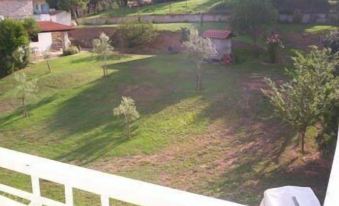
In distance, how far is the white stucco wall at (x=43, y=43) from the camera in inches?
1265

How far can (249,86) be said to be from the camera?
69.6 feet

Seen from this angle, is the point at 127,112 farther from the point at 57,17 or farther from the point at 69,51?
the point at 57,17

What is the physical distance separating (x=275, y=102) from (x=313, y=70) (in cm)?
177

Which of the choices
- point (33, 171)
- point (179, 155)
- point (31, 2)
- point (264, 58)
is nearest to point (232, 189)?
point (179, 155)

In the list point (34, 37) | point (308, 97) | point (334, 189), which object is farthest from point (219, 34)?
point (334, 189)

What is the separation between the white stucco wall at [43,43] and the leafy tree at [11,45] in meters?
2.76

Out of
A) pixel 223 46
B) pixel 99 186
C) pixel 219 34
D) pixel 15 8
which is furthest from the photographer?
pixel 15 8

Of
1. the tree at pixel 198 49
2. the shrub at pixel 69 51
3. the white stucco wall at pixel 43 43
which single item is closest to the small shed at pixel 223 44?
the tree at pixel 198 49

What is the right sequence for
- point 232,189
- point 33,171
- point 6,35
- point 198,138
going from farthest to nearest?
1. point 6,35
2. point 198,138
3. point 232,189
4. point 33,171

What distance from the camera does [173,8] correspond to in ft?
143

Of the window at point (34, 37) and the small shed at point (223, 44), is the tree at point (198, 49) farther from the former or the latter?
the window at point (34, 37)

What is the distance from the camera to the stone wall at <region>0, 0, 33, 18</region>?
33.9 meters

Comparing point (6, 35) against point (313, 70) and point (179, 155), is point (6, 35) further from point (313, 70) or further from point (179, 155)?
point (313, 70)

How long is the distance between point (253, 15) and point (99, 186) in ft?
88.3
